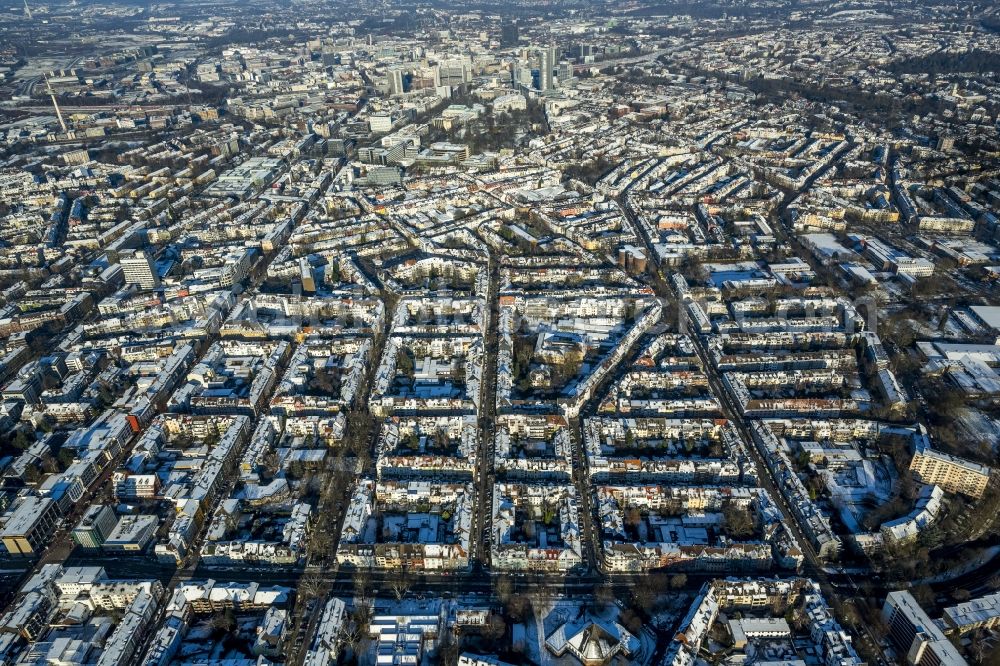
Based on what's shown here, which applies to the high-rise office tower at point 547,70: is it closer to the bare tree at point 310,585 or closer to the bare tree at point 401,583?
the bare tree at point 401,583

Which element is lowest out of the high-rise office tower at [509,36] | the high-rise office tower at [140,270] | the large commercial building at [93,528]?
the large commercial building at [93,528]

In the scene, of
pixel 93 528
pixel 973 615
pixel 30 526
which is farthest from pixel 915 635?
pixel 30 526

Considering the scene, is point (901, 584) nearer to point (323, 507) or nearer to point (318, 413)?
point (323, 507)

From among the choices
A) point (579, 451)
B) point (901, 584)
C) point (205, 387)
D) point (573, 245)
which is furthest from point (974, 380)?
point (205, 387)

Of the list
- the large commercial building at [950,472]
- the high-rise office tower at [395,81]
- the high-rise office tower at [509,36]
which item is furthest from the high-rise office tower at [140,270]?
the high-rise office tower at [509,36]

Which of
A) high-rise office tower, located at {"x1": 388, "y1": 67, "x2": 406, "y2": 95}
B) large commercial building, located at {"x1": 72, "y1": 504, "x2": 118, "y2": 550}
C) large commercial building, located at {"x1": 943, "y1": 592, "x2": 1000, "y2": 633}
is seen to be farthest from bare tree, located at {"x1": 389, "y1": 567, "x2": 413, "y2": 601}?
high-rise office tower, located at {"x1": 388, "y1": 67, "x2": 406, "y2": 95}

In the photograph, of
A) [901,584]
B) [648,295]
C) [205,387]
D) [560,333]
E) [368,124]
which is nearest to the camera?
[901,584]

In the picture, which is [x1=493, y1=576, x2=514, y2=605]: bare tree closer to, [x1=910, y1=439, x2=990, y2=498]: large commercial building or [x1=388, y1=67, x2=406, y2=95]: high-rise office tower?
[x1=910, y1=439, x2=990, y2=498]: large commercial building
